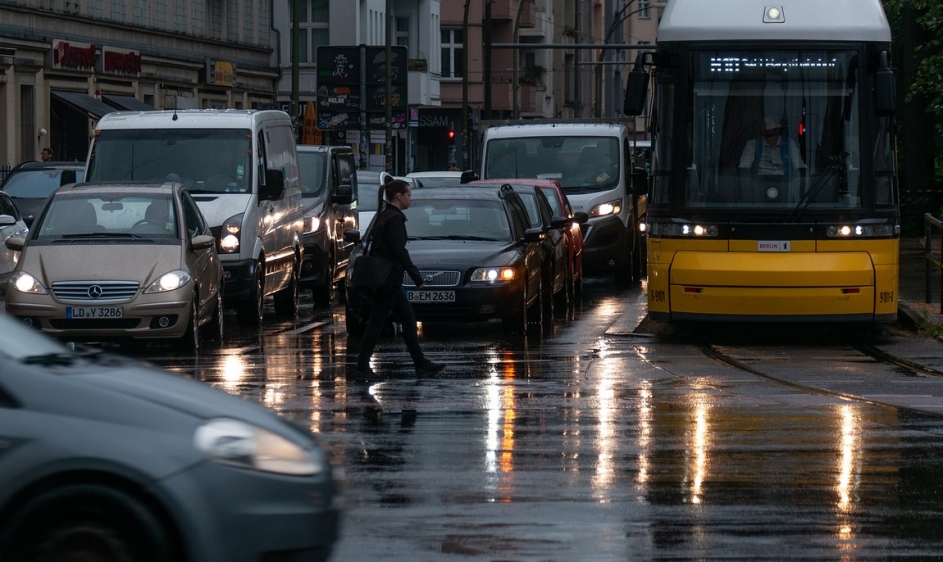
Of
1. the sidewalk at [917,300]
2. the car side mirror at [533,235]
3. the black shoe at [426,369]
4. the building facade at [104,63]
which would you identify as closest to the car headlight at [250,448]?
the black shoe at [426,369]

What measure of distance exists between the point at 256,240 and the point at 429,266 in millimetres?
2693

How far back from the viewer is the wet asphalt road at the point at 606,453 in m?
7.52

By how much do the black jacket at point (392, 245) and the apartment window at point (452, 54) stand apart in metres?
64.7

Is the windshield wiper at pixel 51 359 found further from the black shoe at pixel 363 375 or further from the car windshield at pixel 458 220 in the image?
the car windshield at pixel 458 220

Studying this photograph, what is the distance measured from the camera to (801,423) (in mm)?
11125

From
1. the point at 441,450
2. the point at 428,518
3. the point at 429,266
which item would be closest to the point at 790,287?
the point at 429,266

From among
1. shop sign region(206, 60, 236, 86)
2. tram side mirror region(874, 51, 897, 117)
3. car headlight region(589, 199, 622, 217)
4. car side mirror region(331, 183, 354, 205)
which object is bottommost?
car headlight region(589, 199, 622, 217)

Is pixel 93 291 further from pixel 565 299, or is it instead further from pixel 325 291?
pixel 565 299

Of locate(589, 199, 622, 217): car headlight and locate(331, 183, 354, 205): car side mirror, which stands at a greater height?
locate(331, 183, 354, 205): car side mirror

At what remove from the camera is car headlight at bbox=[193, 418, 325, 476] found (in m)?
5.71

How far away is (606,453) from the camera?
994cm

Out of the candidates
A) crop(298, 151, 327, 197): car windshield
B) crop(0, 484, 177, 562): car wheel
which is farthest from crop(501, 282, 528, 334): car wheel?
crop(0, 484, 177, 562): car wheel

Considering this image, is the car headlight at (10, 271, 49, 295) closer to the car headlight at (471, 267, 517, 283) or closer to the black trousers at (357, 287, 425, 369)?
the black trousers at (357, 287, 425, 369)

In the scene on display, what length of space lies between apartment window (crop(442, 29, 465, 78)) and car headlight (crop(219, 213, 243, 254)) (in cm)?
5992
